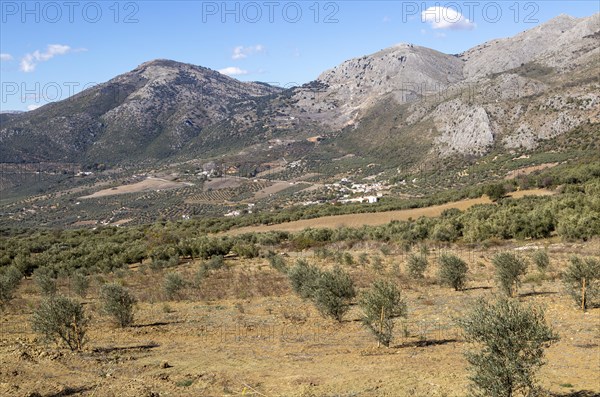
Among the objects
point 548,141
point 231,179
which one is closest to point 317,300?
point 548,141

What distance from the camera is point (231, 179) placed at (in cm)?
17375

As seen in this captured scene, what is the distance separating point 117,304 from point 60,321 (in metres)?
3.70

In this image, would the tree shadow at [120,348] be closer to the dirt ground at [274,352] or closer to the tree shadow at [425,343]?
the dirt ground at [274,352]

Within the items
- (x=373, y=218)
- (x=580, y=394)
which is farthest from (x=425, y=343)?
(x=373, y=218)

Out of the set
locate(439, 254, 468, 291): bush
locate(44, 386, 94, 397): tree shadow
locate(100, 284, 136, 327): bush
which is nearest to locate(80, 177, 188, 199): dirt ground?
locate(100, 284, 136, 327): bush

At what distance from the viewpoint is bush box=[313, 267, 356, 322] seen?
62.3ft

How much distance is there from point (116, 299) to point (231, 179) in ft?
511

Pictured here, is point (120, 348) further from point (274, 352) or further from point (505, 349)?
point (505, 349)

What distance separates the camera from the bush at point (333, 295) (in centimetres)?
1900

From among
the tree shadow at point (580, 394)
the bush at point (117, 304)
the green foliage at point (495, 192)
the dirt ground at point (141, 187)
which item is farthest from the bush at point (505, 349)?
the dirt ground at point (141, 187)

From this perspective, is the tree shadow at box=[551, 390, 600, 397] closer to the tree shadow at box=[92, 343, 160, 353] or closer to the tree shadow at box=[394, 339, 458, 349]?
the tree shadow at box=[394, 339, 458, 349]

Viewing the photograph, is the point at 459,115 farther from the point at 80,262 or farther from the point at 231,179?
the point at 80,262

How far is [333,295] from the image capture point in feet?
62.7

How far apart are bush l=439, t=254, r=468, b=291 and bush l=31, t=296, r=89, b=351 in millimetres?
16993
